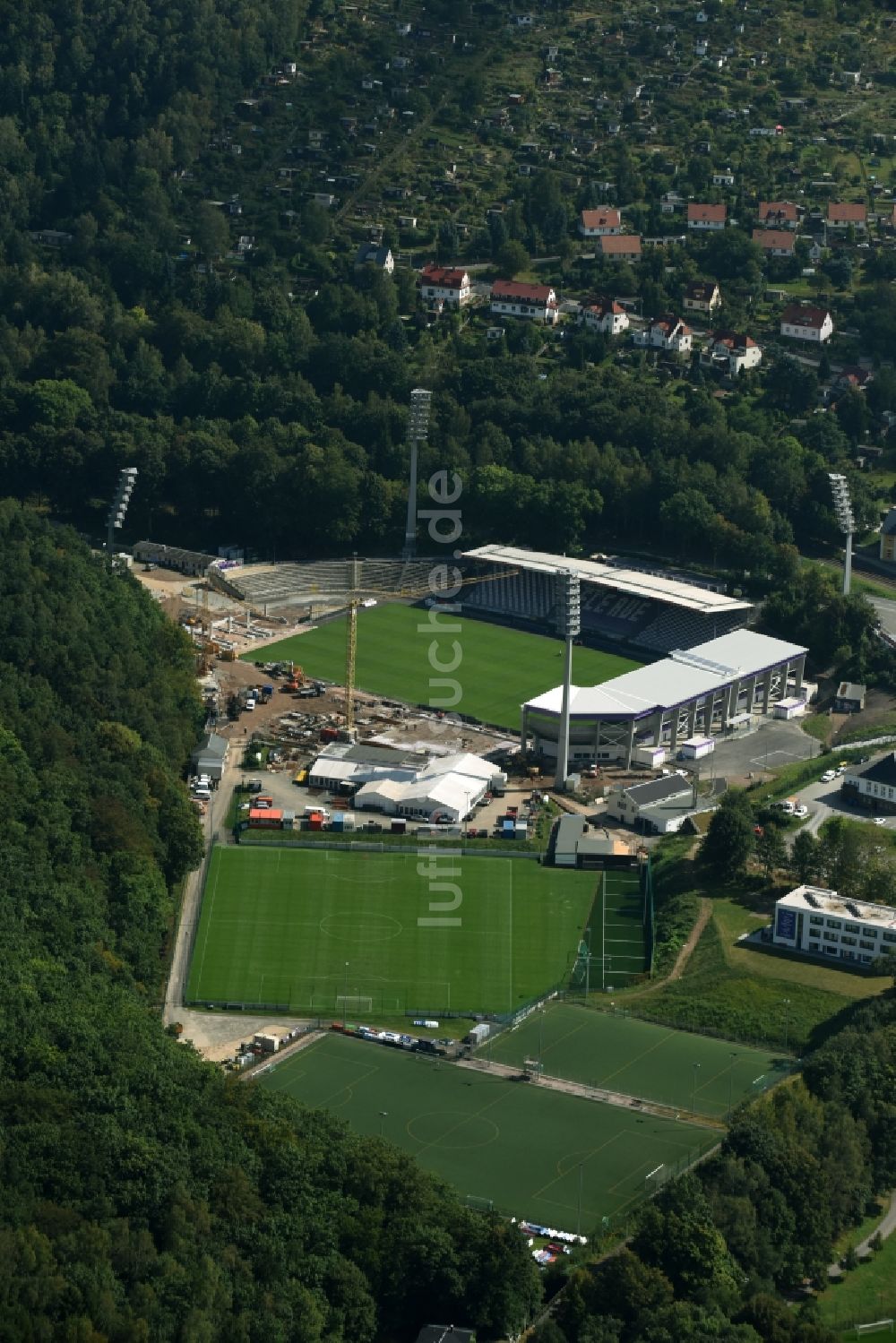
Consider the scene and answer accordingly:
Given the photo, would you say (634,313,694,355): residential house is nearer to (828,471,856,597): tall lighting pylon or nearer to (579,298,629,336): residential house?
(579,298,629,336): residential house

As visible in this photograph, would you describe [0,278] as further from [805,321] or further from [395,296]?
[805,321]

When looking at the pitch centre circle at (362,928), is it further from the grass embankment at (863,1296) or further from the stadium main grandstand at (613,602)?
the stadium main grandstand at (613,602)

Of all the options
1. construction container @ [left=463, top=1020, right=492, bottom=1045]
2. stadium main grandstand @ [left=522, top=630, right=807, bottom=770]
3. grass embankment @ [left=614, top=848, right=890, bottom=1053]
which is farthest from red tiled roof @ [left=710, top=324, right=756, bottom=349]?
construction container @ [left=463, top=1020, right=492, bottom=1045]

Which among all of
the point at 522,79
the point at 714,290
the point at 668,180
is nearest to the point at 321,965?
the point at 714,290

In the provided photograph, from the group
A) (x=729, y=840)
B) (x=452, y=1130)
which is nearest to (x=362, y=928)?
(x=729, y=840)

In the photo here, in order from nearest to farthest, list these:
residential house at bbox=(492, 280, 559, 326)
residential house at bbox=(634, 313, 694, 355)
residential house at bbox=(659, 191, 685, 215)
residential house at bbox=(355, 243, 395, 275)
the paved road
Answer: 1. the paved road
2. residential house at bbox=(634, 313, 694, 355)
3. residential house at bbox=(492, 280, 559, 326)
4. residential house at bbox=(355, 243, 395, 275)
5. residential house at bbox=(659, 191, 685, 215)

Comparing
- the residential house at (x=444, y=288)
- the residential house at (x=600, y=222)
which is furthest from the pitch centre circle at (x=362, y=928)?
the residential house at (x=600, y=222)
